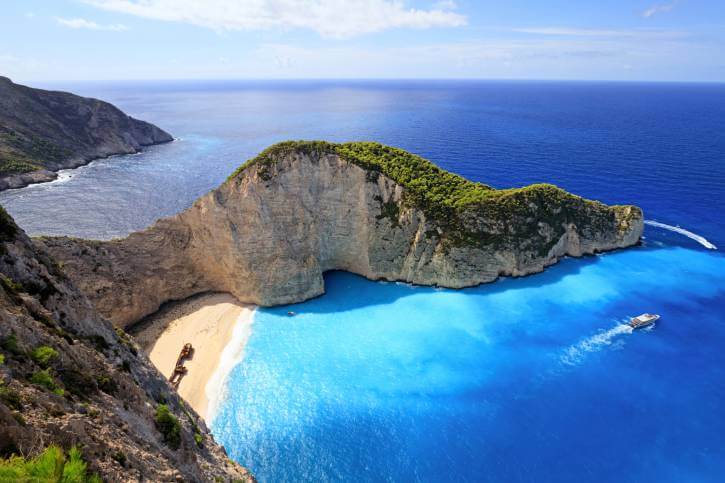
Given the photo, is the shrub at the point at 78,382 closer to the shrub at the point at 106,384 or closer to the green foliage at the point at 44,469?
the shrub at the point at 106,384

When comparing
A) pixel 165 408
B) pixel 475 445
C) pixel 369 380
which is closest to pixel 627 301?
pixel 475 445

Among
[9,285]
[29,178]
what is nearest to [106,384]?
[9,285]

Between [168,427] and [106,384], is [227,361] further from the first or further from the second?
[106,384]

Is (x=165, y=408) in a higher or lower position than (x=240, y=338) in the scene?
higher

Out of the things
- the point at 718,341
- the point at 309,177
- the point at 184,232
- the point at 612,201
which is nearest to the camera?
the point at 718,341

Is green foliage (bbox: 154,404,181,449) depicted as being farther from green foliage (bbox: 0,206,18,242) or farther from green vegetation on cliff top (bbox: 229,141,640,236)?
green vegetation on cliff top (bbox: 229,141,640,236)

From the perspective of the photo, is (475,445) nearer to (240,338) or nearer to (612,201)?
(240,338)

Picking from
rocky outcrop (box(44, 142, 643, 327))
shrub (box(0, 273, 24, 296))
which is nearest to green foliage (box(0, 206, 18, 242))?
shrub (box(0, 273, 24, 296))
